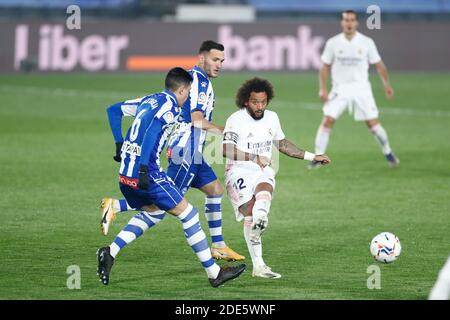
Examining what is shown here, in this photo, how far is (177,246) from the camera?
11.7 meters

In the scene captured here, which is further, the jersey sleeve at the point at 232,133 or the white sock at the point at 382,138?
the white sock at the point at 382,138

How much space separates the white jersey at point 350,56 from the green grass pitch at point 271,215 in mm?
1427

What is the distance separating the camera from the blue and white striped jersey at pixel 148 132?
373 inches

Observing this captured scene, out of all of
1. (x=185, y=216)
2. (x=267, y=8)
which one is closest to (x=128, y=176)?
(x=185, y=216)

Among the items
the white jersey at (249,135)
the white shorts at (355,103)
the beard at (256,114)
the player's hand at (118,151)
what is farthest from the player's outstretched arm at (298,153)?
the white shorts at (355,103)

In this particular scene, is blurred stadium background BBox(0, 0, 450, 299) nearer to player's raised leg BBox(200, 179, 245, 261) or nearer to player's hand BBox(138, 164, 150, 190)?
player's raised leg BBox(200, 179, 245, 261)

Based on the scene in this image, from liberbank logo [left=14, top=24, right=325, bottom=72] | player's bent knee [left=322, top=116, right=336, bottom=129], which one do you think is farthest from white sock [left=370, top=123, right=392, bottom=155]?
liberbank logo [left=14, top=24, right=325, bottom=72]

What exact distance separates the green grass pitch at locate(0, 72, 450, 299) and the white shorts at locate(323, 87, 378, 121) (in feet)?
2.81

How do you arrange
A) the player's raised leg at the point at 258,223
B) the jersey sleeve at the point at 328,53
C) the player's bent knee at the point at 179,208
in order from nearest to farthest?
the player's bent knee at the point at 179,208
the player's raised leg at the point at 258,223
the jersey sleeve at the point at 328,53

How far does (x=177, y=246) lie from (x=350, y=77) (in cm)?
711

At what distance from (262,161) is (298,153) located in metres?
0.36

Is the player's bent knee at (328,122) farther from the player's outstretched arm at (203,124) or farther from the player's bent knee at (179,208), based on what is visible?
the player's bent knee at (179,208)
